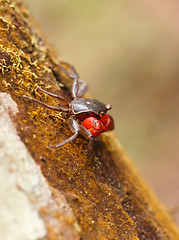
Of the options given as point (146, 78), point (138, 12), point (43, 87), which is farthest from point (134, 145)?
point (43, 87)

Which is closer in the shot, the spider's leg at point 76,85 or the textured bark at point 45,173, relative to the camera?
the textured bark at point 45,173

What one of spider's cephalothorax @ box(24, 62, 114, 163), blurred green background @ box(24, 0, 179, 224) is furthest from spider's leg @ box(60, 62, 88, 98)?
blurred green background @ box(24, 0, 179, 224)

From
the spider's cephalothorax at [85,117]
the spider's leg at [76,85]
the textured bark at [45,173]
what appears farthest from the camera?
the spider's leg at [76,85]

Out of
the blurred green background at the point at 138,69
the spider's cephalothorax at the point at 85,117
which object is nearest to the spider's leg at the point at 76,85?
the spider's cephalothorax at the point at 85,117

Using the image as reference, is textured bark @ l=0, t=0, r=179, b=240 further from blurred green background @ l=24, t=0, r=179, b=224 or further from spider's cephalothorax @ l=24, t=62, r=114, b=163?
blurred green background @ l=24, t=0, r=179, b=224

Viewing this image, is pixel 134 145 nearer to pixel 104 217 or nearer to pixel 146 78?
pixel 146 78

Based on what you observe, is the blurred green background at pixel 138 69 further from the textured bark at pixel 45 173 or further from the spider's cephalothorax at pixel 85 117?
the spider's cephalothorax at pixel 85 117
